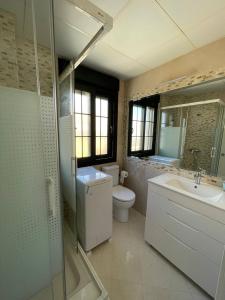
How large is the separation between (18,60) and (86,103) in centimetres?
95

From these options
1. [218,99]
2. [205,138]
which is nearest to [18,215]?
[205,138]

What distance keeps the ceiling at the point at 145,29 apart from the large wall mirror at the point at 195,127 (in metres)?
0.49

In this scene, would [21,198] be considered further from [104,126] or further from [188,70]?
[188,70]

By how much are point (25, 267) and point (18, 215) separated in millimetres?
441

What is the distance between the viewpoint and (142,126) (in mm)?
2471

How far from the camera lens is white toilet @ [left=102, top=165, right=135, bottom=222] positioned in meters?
1.98

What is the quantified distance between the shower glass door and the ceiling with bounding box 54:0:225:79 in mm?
260

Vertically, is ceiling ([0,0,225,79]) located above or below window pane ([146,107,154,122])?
above

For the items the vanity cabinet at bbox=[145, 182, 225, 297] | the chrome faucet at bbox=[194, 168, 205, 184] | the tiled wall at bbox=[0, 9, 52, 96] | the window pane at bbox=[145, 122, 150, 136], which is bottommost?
the vanity cabinet at bbox=[145, 182, 225, 297]

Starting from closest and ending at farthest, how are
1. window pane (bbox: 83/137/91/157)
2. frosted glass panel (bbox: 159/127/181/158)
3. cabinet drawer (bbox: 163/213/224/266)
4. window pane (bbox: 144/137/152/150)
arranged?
cabinet drawer (bbox: 163/213/224/266)
frosted glass panel (bbox: 159/127/181/158)
window pane (bbox: 83/137/91/157)
window pane (bbox: 144/137/152/150)

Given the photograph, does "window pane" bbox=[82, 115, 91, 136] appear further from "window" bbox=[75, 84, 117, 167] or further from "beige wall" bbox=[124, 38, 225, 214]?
"beige wall" bbox=[124, 38, 225, 214]

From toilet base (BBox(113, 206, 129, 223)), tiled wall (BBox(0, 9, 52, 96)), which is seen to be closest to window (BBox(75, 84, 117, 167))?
tiled wall (BBox(0, 9, 52, 96))

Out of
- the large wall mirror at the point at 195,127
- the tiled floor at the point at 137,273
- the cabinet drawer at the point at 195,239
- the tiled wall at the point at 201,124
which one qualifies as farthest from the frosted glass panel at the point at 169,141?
the tiled floor at the point at 137,273

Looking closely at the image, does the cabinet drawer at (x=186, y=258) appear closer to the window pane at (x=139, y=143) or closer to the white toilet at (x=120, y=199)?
the white toilet at (x=120, y=199)
